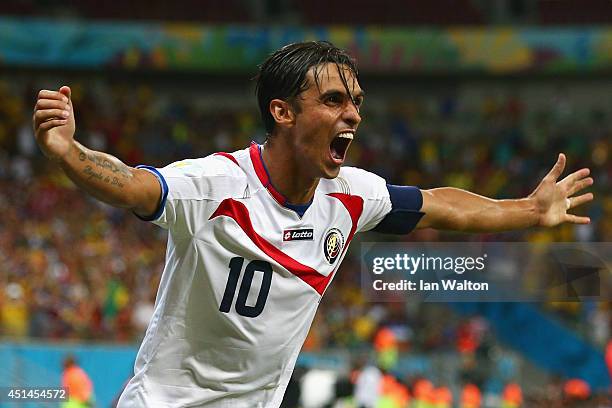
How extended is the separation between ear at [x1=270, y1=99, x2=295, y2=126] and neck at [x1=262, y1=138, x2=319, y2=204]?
8 cm

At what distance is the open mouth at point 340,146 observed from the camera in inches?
150

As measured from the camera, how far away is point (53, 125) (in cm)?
314

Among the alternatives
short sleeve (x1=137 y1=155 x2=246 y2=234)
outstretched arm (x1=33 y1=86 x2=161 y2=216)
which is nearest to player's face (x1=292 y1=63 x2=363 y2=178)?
short sleeve (x1=137 y1=155 x2=246 y2=234)

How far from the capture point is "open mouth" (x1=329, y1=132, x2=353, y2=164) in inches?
150

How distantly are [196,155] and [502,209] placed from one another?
1733 cm

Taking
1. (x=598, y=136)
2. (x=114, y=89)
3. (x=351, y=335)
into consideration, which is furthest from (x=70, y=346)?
(x=598, y=136)

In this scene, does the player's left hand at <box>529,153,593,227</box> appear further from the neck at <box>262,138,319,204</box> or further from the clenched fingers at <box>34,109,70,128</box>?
the clenched fingers at <box>34,109,70,128</box>

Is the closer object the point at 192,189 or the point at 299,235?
the point at 192,189

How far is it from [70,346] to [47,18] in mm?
11401

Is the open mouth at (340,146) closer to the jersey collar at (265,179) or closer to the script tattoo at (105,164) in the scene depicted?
the jersey collar at (265,179)

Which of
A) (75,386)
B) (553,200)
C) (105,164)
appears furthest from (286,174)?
(75,386)

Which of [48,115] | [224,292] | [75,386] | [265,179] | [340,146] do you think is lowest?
[224,292]

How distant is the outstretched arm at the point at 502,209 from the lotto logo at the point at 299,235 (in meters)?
0.69

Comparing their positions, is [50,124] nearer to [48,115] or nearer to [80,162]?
[48,115]
